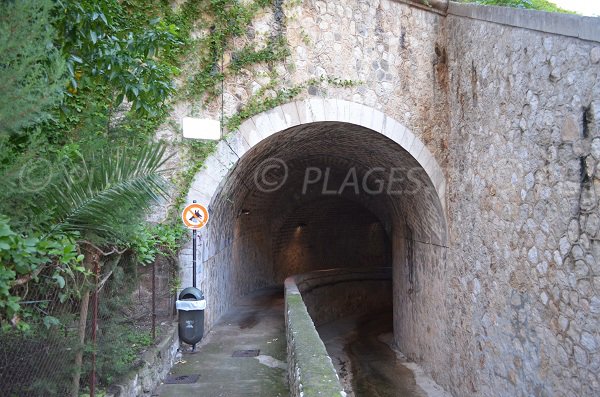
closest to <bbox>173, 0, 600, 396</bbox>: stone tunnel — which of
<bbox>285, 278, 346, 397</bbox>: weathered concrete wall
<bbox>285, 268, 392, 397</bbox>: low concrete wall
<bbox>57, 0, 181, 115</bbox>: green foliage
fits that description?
<bbox>285, 268, 392, 397</bbox>: low concrete wall

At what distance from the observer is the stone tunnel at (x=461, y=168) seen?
419cm

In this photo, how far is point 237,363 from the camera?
19.6 ft

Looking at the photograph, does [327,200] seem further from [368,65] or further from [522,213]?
[522,213]

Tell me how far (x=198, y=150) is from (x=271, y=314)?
13.7 ft

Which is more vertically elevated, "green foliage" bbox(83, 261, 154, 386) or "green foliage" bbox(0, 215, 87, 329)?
"green foliage" bbox(0, 215, 87, 329)

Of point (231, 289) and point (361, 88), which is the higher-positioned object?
point (361, 88)

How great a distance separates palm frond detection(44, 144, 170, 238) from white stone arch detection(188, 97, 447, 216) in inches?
151

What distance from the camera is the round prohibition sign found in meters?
6.30

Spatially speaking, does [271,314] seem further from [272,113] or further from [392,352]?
[272,113]

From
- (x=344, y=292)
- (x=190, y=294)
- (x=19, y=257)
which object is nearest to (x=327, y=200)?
(x=344, y=292)

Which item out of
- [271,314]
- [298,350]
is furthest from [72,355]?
[271,314]

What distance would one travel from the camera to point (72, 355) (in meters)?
3.29

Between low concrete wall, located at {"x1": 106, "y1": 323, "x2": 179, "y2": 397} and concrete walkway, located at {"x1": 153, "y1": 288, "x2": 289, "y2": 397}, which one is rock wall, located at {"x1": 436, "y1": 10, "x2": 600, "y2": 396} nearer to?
concrete walkway, located at {"x1": 153, "y1": 288, "x2": 289, "y2": 397}

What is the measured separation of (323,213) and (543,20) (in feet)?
42.1
